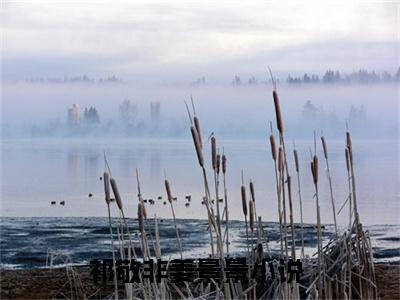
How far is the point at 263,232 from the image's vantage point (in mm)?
2438

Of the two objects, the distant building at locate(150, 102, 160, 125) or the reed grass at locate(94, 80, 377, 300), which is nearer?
the reed grass at locate(94, 80, 377, 300)

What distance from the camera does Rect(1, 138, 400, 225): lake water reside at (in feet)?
8.16

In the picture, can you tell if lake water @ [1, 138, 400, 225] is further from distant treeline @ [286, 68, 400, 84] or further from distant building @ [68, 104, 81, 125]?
distant treeline @ [286, 68, 400, 84]

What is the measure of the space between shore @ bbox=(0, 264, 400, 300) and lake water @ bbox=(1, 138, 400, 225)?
0.60 feet

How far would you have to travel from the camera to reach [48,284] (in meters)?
2.63

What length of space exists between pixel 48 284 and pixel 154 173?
49 centimetres

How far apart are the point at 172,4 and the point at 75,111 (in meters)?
0.44

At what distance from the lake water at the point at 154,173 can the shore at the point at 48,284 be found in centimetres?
18

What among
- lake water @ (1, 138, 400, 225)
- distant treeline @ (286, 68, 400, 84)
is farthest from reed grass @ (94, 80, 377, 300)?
distant treeline @ (286, 68, 400, 84)

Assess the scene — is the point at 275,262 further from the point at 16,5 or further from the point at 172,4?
the point at 16,5

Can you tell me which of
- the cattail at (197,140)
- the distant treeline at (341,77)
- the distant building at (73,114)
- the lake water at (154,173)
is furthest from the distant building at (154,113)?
the cattail at (197,140)

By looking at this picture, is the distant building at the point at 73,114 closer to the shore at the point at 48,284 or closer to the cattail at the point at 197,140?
the shore at the point at 48,284

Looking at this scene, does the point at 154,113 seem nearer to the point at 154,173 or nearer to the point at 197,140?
the point at 154,173

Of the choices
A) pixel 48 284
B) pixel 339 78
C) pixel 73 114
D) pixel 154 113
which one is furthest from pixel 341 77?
pixel 48 284
